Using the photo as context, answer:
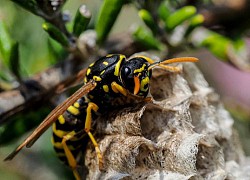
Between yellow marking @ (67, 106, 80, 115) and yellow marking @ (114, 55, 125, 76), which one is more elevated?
yellow marking @ (114, 55, 125, 76)

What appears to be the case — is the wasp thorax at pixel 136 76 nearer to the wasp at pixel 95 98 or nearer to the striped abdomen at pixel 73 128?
the wasp at pixel 95 98

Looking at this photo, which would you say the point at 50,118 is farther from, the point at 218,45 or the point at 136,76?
the point at 218,45

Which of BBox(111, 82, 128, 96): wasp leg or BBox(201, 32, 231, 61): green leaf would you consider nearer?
BBox(111, 82, 128, 96): wasp leg

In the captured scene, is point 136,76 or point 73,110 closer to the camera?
point 136,76

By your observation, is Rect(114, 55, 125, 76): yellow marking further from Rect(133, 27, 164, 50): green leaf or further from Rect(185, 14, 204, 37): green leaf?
Rect(185, 14, 204, 37): green leaf

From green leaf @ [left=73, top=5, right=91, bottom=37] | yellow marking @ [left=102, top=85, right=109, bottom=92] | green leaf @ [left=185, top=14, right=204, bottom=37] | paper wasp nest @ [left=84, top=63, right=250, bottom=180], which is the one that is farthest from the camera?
green leaf @ [left=185, top=14, right=204, bottom=37]

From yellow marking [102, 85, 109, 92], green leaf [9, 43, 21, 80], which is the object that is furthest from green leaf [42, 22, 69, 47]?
yellow marking [102, 85, 109, 92]

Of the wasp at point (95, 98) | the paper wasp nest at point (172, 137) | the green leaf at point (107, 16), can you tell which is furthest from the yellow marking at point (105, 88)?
the green leaf at point (107, 16)

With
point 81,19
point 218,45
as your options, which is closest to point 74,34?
point 81,19
